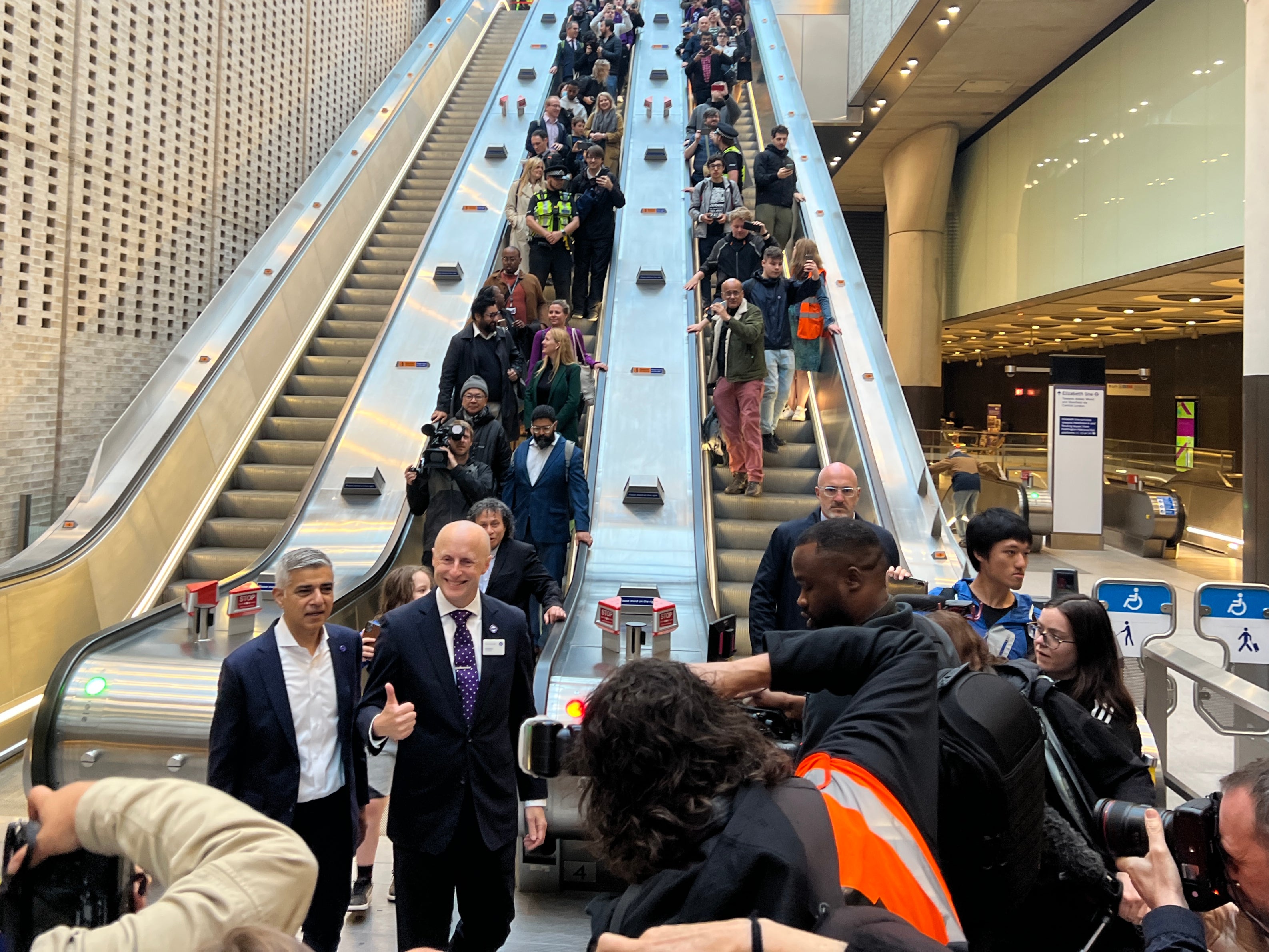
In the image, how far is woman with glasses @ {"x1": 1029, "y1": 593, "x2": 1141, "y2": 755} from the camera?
255 centimetres

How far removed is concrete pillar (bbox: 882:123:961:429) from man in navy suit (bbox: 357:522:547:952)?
1812 centimetres

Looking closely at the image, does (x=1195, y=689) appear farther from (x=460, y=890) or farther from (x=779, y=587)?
(x=460, y=890)

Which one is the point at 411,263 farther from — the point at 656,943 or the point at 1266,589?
the point at 656,943

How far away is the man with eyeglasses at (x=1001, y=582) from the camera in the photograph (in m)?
3.37

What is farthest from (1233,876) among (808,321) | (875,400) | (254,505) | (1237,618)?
(808,321)

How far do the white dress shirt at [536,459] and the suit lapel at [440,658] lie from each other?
302cm

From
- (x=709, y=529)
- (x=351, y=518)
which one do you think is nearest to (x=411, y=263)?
(x=351, y=518)

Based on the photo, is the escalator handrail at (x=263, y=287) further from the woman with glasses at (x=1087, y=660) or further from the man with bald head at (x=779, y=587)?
the woman with glasses at (x=1087, y=660)

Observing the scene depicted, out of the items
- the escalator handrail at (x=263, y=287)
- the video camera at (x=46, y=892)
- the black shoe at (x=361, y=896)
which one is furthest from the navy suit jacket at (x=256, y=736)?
the escalator handrail at (x=263, y=287)

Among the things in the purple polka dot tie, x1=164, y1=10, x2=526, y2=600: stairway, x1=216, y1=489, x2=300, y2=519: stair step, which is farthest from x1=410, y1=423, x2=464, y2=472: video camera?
the purple polka dot tie

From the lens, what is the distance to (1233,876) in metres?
1.51

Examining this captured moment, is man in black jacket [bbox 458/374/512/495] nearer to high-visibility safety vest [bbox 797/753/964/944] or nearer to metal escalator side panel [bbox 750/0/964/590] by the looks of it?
metal escalator side panel [bbox 750/0/964/590]

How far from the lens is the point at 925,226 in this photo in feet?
66.8

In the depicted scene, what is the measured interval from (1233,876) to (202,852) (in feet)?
5.02
